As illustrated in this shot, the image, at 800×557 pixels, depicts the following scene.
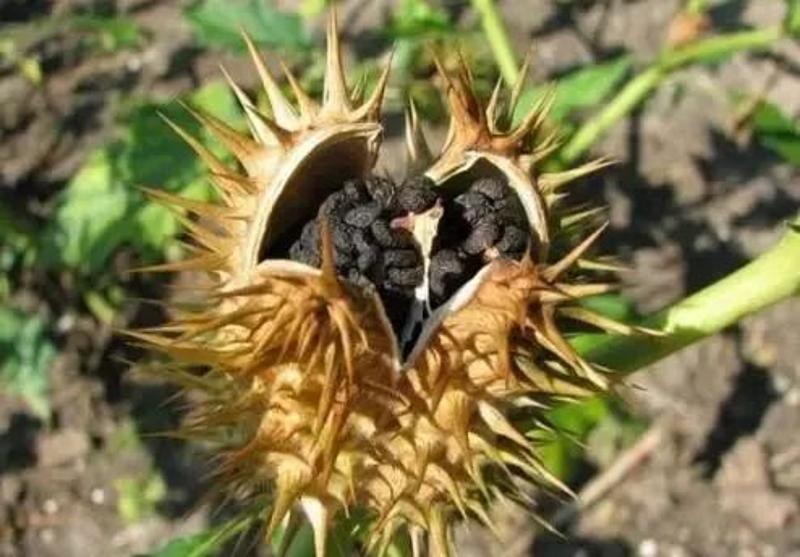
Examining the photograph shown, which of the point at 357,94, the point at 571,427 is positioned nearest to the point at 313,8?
the point at 571,427

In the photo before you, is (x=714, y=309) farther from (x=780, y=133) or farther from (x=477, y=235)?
(x=780, y=133)

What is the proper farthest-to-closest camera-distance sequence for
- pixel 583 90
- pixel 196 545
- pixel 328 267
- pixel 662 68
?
pixel 662 68, pixel 583 90, pixel 196 545, pixel 328 267

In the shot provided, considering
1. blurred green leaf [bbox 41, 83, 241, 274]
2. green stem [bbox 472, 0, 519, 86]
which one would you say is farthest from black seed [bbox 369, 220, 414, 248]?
blurred green leaf [bbox 41, 83, 241, 274]

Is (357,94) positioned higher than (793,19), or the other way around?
(357,94)

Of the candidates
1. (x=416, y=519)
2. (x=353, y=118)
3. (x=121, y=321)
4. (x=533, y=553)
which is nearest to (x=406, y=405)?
(x=416, y=519)

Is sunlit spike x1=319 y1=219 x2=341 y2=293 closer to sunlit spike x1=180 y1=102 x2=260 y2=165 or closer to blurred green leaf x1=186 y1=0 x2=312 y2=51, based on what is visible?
sunlit spike x1=180 y1=102 x2=260 y2=165

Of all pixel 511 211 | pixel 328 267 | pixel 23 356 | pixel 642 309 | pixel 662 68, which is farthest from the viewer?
pixel 642 309

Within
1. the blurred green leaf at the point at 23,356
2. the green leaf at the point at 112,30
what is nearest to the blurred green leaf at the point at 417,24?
the green leaf at the point at 112,30

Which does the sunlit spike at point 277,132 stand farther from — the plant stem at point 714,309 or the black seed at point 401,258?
the plant stem at point 714,309
